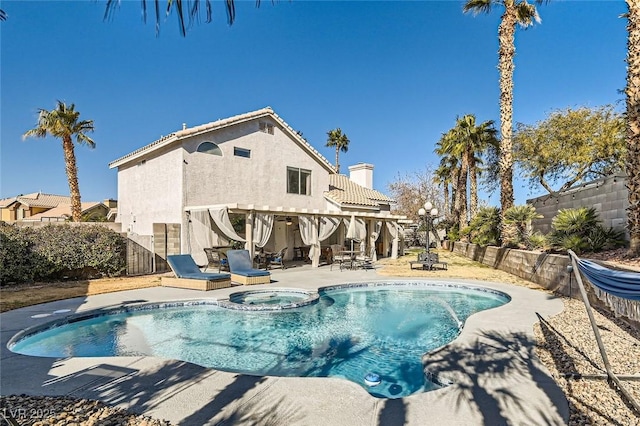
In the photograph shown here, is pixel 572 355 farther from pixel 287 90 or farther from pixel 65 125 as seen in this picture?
pixel 65 125

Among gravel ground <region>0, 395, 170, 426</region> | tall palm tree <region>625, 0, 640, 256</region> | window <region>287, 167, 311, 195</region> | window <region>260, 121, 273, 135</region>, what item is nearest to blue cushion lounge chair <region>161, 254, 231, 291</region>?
gravel ground <region>0, 395, 170, 426</region>

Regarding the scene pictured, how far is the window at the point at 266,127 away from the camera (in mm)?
20719

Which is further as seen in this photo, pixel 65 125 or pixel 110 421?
pixel 65 125

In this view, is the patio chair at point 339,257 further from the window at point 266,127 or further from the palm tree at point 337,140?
the palm tree at point 337,140

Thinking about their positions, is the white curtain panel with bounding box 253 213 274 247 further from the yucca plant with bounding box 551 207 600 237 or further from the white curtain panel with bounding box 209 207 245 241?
the yucca plant with bounding box 551 207 600 237

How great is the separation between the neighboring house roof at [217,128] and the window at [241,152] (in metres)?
1.36

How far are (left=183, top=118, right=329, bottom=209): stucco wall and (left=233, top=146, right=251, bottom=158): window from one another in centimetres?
15

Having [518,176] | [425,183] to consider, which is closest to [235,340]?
→ [518,176]

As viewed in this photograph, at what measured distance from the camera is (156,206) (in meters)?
18.4

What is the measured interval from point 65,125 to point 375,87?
22597mm

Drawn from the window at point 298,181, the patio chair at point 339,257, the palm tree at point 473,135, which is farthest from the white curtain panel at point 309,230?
the palm tree at point 473,135

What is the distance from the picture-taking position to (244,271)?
13.8 m

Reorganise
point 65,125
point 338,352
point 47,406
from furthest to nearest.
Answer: point 65,125 → point 338,352 → point 47,406

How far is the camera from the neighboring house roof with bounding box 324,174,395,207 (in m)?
23.8
